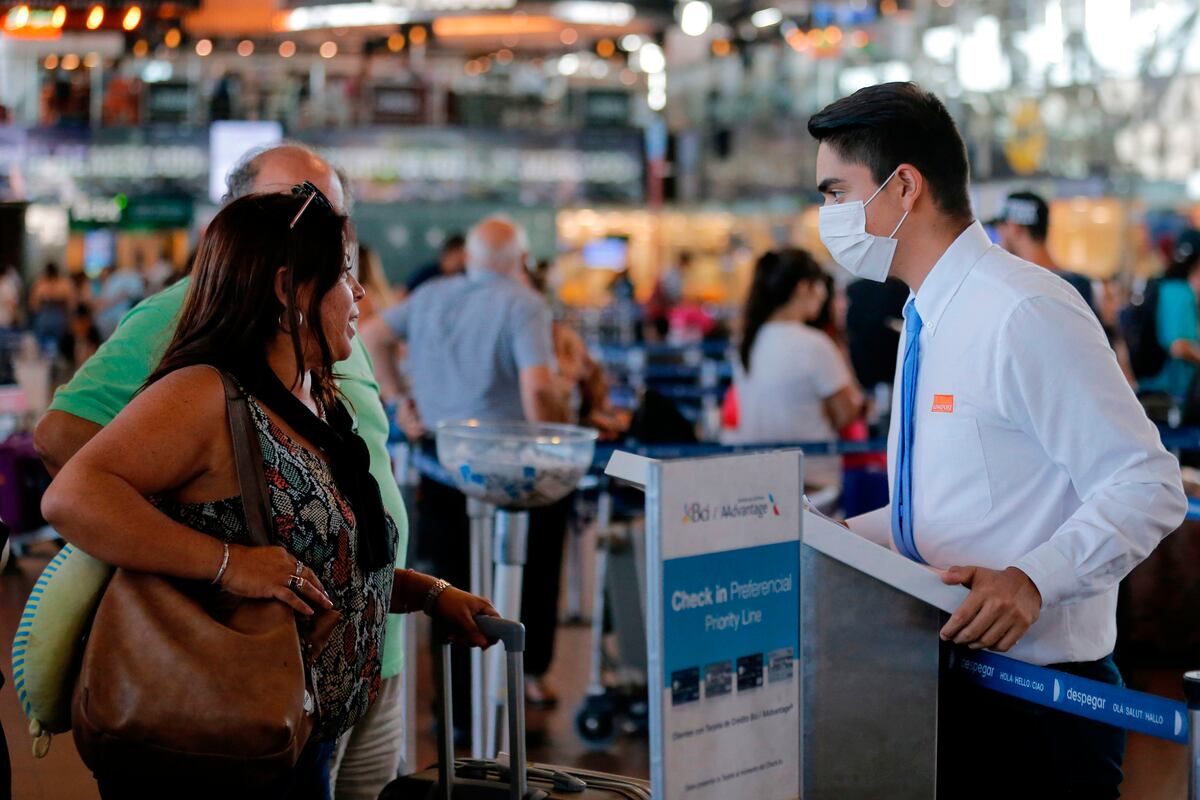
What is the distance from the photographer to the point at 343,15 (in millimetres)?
21609

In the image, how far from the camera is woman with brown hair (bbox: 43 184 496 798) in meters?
1.97

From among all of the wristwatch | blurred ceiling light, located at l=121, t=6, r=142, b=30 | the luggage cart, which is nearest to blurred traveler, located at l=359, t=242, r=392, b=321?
the luggage cart

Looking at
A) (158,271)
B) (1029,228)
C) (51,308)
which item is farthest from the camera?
(158,271)

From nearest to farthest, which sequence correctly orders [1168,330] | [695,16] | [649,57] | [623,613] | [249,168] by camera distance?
[249,168] → [623,613] → [1168,330] → [695,16] → [649,57]

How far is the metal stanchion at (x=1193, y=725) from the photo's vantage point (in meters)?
1.83

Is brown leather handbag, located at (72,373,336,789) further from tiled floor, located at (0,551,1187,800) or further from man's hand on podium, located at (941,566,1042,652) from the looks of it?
tiled floor, located at (0,551,1187,800)

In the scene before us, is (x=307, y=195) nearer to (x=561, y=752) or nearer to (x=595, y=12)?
(x=561, y=752)

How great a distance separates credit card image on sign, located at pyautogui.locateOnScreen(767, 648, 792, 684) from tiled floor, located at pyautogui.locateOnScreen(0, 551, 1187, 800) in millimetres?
2856

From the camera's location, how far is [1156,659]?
18.1 feet

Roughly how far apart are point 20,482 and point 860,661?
287 inches

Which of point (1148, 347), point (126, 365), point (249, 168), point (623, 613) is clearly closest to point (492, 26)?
point (1148, 347)

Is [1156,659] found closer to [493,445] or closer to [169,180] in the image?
[493,445]

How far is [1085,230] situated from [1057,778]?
14.8 metres

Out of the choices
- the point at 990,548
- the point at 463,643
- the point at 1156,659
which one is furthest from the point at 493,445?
the point at 1156,659
